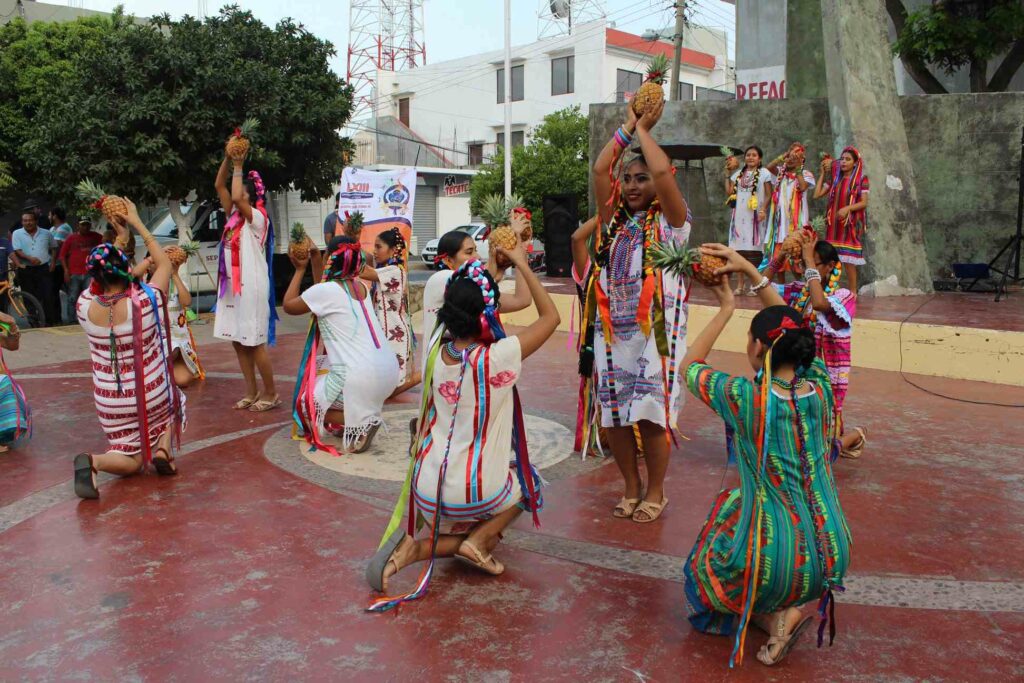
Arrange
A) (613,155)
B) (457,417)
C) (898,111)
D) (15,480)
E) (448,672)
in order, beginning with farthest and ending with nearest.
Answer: (898,111), (15,480), (613,155), (457,417), (448,672)

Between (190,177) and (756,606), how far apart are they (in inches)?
519

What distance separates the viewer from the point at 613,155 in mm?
4383

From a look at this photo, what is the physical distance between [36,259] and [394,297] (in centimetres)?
828

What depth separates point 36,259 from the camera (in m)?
13.1

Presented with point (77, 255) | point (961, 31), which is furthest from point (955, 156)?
point (77, 255)

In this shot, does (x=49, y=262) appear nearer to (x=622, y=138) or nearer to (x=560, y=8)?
(x=622, y=138)

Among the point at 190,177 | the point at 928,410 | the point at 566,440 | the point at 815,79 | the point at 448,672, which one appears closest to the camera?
the point at 448,672

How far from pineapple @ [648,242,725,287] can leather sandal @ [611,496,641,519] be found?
1494 millimetres

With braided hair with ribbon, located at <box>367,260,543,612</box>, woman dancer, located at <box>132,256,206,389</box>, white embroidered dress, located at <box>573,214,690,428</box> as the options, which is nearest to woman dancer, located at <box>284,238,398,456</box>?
white embroidered dress, located at <box>573,214,690,428</box>

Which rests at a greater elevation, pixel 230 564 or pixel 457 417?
pixel 457 417

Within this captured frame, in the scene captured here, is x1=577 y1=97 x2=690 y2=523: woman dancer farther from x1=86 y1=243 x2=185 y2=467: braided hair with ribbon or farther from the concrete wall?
the concrete wall

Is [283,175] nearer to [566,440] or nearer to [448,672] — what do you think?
[566,440]

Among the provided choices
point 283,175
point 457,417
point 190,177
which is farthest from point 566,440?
point 283,175

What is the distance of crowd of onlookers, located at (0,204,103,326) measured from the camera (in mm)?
12383
